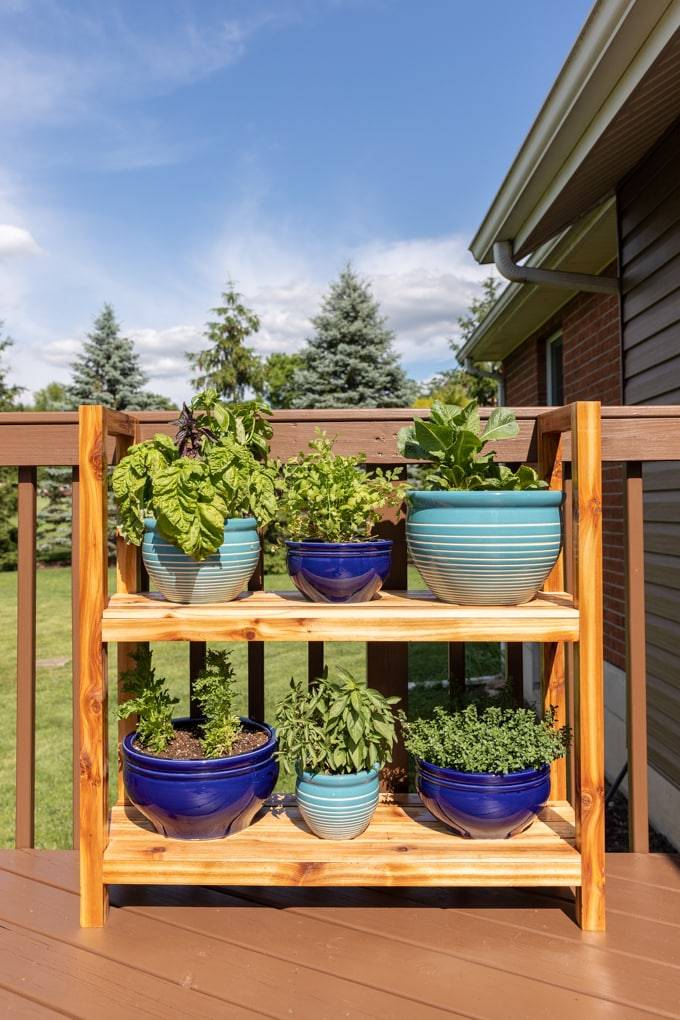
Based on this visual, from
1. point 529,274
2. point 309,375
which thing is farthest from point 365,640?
point 309,375

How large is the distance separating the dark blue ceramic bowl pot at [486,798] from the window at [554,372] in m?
Result: 5.12

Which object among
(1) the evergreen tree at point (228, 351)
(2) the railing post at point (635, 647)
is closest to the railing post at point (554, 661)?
A: (2) the railing post at point (635, 647)

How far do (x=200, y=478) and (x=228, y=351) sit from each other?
16.1 m

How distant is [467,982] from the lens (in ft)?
3.94

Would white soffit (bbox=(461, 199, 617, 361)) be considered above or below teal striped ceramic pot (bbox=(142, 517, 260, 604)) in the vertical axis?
above

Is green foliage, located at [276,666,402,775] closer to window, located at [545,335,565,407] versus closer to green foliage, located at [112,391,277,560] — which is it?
green foliage, located at [112,391,277,560]

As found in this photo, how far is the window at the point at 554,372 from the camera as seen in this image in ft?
20.4

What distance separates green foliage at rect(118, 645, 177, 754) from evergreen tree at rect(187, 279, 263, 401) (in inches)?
611

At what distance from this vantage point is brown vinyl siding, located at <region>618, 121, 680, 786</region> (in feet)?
10.0

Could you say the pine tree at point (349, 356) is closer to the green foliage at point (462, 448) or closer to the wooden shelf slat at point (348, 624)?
the green foliage at point (462, 448)

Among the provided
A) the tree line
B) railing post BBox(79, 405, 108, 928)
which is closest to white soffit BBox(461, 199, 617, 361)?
railing post BBox(79, 405, 108, 928)

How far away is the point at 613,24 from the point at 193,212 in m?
19.7

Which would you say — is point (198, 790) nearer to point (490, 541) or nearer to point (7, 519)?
point (490, 541)

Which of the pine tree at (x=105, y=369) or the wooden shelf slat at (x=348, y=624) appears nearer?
the wooden shelf slat at (x=348, y=624)
